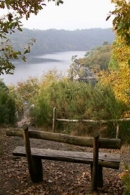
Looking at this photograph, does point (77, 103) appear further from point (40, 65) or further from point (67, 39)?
point (67, 39)

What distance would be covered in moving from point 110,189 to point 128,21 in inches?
119

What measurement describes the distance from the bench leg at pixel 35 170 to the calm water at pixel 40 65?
6555 cm

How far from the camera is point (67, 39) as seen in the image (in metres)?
115

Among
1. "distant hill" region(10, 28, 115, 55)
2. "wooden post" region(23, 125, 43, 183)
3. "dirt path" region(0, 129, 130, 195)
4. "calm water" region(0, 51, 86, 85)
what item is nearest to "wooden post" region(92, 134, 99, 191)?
"dirt path" region(0, 129, 130, 195)

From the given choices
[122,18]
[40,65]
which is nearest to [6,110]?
[122,18]

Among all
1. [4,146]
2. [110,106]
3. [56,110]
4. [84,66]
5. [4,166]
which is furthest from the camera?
[84,66]

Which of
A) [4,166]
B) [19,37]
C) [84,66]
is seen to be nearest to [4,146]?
[4,166]

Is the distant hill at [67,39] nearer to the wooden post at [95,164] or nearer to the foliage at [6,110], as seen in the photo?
the foliage at [6,110]

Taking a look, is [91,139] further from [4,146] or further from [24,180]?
[4,146]

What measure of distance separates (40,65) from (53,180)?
8465cm

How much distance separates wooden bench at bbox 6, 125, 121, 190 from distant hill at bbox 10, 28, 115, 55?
80943 mm

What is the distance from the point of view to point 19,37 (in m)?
76.1

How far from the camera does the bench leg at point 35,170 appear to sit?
469 cm

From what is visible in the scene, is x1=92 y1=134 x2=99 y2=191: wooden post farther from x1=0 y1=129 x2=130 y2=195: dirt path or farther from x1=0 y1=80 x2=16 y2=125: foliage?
x1=0 y1=80 x2=16 y2=125: foliage
